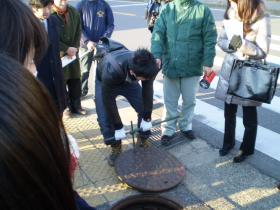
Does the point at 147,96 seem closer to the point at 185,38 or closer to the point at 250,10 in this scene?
the point at 185,38

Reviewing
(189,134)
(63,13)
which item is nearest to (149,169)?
(189,134)

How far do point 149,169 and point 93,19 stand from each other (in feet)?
8.68

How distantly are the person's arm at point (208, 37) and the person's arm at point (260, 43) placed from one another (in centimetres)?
45

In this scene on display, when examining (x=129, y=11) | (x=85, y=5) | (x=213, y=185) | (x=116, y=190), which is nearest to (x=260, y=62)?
(x=213, y=185)

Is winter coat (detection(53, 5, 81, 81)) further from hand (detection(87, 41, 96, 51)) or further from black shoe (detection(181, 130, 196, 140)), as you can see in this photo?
black shoe (detection(181, 130, 196, 140))

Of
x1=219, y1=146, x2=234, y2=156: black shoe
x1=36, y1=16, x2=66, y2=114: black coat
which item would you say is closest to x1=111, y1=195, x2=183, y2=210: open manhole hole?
x1=36, y1=16, x2=66, y2=114: black coat

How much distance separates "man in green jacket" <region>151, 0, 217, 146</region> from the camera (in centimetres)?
385

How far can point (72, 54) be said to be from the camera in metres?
4.33

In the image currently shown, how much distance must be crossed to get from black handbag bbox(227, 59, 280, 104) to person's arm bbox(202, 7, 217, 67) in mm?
390

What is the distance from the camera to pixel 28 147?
2.18 ft

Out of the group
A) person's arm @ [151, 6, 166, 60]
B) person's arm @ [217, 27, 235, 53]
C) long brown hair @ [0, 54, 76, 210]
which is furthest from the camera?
person's arm @ [151, 6, 166, 60]

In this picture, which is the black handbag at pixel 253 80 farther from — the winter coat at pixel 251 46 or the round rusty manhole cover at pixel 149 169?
the round rusty manhole cover at pixel 149 169

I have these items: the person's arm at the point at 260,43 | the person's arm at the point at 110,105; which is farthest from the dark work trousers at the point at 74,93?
the person's arm at the point at 260,43

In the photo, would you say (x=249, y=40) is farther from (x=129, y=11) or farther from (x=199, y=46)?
(x=129, y=11)
